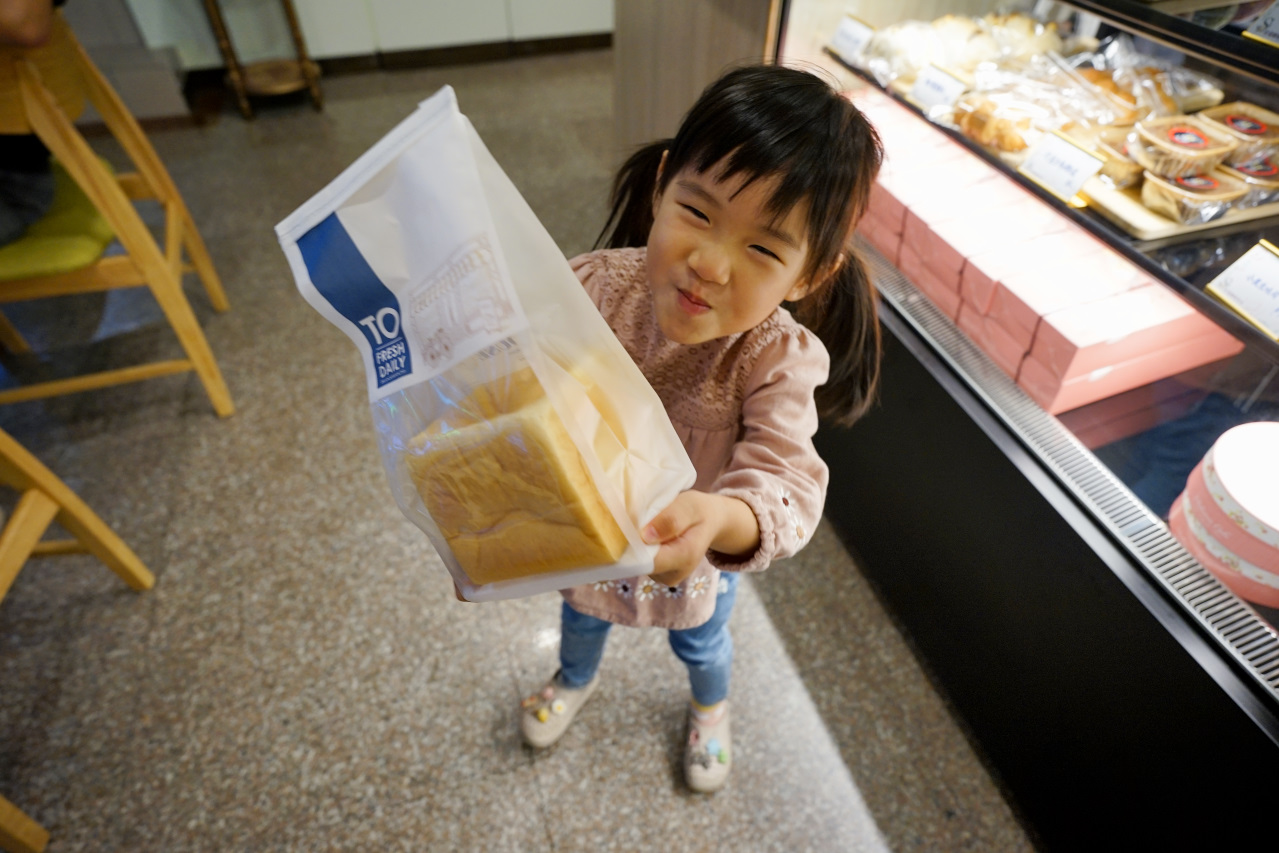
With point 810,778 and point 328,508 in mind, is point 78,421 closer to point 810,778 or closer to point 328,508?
point 328,508

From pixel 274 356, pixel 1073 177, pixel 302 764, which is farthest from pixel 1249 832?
pixel 274 356

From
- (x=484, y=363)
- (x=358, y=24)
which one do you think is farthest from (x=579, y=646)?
(x=358, y=24)

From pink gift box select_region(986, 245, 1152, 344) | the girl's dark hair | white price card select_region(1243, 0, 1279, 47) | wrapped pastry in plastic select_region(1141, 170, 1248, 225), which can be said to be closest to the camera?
the girl's dark hair

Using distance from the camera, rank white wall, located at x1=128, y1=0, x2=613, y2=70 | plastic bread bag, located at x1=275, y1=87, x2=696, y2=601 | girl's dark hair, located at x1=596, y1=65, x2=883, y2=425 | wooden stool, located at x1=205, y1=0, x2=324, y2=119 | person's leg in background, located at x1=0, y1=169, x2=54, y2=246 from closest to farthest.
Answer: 1. plastic bread bag, located at x1=275, y1=87, x2=696, y2=601
2. girl's dark hair, located at x1=596, y1=65, x2=883, y2=425
3. person's leg in background, located at x1=0, y1=169, x2=54, y2=246
4. wooden stool, located at x1=205, y1=0, x2=324, y2=119
5. white wall, located at x1=128, y1=0, x2=613, y2=70

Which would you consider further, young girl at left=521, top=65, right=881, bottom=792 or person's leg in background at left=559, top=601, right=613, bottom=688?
person's leg in background at left=559, top=601, right=613, bottom=688

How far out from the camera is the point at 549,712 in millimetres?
1324

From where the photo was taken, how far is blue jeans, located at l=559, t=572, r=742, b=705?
113 cm

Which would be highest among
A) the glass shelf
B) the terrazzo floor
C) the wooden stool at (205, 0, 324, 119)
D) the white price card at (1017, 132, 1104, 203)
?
the white price card at (1017, 132, 1104, 203)

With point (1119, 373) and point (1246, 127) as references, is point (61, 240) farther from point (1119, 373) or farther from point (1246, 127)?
point (1246, 127)

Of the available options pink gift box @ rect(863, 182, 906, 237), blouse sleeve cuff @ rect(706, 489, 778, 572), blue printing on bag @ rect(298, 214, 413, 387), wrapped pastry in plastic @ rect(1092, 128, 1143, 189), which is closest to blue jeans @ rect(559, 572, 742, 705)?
blouse sleeve cuff @ rect(706, 489, 778, 572)

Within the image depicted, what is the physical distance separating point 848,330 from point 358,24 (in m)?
3.92

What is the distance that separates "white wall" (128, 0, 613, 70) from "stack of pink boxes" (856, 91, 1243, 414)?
3258 millimetres

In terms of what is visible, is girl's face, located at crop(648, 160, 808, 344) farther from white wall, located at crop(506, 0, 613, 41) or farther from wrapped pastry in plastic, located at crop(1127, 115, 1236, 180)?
white wall, located at crop(506, 0, 613, 41)

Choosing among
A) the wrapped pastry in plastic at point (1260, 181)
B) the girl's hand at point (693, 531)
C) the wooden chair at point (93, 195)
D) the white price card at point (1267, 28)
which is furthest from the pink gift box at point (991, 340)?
the wooden chair at point (93, 195)
